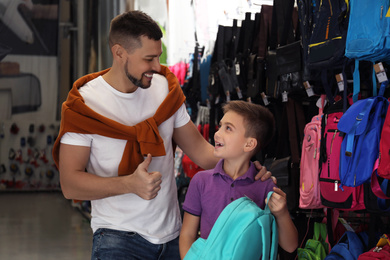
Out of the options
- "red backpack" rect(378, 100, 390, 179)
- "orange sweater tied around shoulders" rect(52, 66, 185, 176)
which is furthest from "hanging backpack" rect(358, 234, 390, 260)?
"orange sweater tied around shoulders" rect(52, 66, 185, 176)

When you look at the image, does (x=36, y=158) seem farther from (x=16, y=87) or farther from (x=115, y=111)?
(x=115, y=111)

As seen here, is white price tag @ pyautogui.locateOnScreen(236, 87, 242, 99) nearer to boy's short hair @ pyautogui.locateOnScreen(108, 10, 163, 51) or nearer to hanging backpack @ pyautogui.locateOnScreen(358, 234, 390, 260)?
hanging backpack @ pyautogui.locateOnScreen(358, 234, 390, 260)

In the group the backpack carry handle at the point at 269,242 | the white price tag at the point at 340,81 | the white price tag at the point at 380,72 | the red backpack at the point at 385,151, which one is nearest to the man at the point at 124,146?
the backpack carry handle at the point at 269,242

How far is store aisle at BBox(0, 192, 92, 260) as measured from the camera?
7.33 meters

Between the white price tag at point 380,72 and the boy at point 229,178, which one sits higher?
the white price tag at point 380,72

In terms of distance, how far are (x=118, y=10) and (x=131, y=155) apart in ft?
28.1

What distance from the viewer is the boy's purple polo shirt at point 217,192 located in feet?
7.40

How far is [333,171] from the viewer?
341 cm

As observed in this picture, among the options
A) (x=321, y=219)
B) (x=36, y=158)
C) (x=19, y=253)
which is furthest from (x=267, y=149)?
(x=36, y=158)

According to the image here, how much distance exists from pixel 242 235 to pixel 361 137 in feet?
4.48

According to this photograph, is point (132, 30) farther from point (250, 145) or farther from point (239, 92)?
point (239, 92)

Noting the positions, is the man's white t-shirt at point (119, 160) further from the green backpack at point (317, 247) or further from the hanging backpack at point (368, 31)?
the green backpack at point (317, 247)

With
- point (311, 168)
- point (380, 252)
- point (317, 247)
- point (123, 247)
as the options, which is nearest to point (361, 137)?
point (380, 252)

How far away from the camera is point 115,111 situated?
8.11 ft
